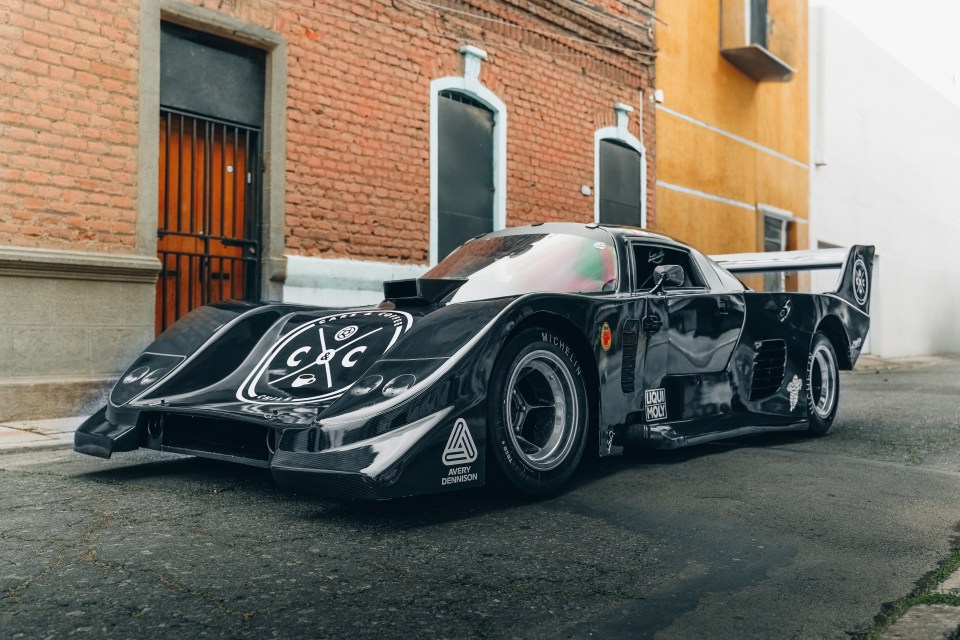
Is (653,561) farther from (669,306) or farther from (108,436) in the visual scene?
(108,436)

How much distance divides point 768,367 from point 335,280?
16.5ft

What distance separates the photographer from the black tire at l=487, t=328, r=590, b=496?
3.75 m

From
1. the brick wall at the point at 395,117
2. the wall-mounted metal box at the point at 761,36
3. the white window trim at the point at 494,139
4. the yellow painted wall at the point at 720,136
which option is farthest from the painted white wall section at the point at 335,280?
the wall-mounted metal box at the point at 761,36

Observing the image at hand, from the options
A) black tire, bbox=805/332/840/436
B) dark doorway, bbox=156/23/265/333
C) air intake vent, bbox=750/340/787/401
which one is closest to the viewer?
air intake vent, bbox=750/340/787/401

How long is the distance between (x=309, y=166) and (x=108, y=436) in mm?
5539

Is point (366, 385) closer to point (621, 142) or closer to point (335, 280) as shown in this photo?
point (335, 280)

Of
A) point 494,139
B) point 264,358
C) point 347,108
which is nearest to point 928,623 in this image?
point 264,358

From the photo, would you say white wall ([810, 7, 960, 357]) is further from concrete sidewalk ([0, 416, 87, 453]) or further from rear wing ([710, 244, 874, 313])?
concrete sidewalk ([0, 416, 87, 453])

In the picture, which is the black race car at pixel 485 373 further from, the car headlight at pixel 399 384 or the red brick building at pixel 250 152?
the red brick building at pixel 250 152

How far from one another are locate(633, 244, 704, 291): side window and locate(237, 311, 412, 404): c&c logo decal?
1.42 metres

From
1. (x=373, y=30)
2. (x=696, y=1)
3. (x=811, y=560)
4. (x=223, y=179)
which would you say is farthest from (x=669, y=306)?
(x=696, y=1)

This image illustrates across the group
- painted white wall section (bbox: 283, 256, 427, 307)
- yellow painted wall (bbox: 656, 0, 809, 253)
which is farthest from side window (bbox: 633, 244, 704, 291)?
yellow painted wall (bbox: 656, 0, 809, 253)

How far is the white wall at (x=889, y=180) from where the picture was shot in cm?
2108

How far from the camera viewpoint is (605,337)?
4324 mm
